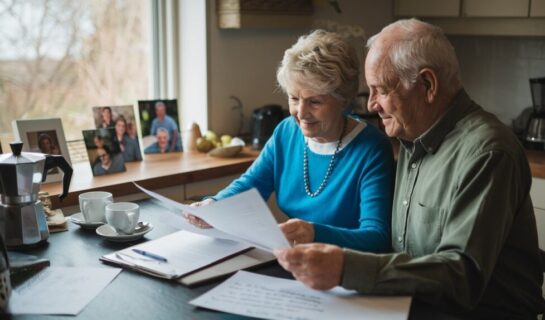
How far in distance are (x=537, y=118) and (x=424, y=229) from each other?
6.19ft

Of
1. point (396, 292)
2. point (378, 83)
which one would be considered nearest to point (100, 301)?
point (396, 292)

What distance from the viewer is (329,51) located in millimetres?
2012

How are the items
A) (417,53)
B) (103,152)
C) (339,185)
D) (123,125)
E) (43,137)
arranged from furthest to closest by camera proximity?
1. (123,125)
2. (103,152)
3. (43,137)
4. (339,185)
5. (417,53)

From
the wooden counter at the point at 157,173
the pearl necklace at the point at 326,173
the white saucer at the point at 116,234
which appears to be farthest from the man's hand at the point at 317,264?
the wooden counter at the point at 157,173

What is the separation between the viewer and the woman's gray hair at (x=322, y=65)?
1995mm

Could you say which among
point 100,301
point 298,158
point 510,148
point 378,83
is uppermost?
point 378,83

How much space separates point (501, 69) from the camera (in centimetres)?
373

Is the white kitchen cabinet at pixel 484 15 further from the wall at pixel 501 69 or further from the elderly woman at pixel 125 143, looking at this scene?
the elderly woman at pixel 125 143

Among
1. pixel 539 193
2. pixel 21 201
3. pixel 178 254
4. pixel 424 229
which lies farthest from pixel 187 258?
pixel 539 193

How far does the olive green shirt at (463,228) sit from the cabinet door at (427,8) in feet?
6.34

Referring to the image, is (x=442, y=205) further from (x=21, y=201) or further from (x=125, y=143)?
(x=125, y=143)

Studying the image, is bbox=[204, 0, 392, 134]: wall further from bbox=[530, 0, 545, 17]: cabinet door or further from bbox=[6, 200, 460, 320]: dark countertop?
bbox=[6, 200, 460, 320]: dark countertop

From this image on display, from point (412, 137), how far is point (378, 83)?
0.17m

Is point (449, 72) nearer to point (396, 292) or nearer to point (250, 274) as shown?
point (396, 292)
